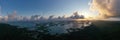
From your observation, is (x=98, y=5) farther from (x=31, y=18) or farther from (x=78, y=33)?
(x=31, y=18)

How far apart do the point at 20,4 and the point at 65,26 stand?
0.84 meters

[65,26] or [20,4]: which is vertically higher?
[20,4]

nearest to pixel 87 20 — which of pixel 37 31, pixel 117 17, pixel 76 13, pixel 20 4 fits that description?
pixel 76 13

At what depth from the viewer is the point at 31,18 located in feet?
14.3

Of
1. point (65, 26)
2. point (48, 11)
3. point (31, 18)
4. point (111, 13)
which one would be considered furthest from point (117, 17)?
point (31, 18)

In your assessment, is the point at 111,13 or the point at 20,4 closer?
the point at 111,13

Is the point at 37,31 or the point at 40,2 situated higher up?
the point at 40,2

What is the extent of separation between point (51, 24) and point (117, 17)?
1042 millimetres

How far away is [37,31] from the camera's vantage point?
4.33 meters

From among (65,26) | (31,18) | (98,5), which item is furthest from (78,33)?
(31,18)

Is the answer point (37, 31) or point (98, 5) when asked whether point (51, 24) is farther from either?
point (98, 5)

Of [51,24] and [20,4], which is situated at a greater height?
[20,4]

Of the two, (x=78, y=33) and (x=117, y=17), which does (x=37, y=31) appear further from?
(x=117, y=17)

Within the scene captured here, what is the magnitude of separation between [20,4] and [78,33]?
1088 millimetres
